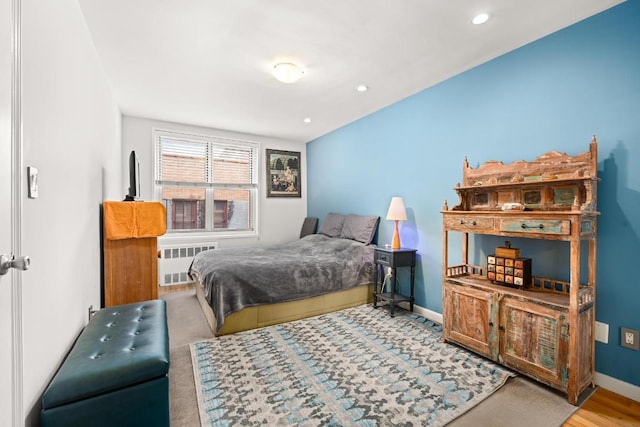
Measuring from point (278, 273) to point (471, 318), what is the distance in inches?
73.3

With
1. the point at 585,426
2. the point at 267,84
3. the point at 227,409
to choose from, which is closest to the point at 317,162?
the point at 267,84

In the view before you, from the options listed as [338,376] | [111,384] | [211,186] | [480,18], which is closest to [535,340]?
[338,376]

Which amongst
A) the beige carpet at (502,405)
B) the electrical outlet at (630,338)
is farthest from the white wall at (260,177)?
→ the electrical outlet at (630,338)

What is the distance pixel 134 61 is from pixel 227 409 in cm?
309

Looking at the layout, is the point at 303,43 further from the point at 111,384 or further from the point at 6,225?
the point at 111,384

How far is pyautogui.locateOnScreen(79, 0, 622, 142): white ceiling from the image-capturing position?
2.01m

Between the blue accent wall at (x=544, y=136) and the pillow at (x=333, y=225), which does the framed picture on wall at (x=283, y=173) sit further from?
the blue accent wall at (x=544, y=136)

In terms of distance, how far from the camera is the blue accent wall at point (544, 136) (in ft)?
6.34

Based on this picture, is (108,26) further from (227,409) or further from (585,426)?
(585,426)

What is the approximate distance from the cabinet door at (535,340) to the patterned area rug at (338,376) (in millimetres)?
169

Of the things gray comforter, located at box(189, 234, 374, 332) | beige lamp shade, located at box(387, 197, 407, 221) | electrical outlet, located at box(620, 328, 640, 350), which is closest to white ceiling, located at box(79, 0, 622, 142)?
beige lamp shade, located at box(387, 197, 407, 221)

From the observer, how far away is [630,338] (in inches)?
75.0

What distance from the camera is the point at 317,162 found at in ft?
18.3

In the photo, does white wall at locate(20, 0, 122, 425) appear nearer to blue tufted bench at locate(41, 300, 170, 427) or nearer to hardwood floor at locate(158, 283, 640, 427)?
blue tufted bench at locate(41, 300, 170, 427)
